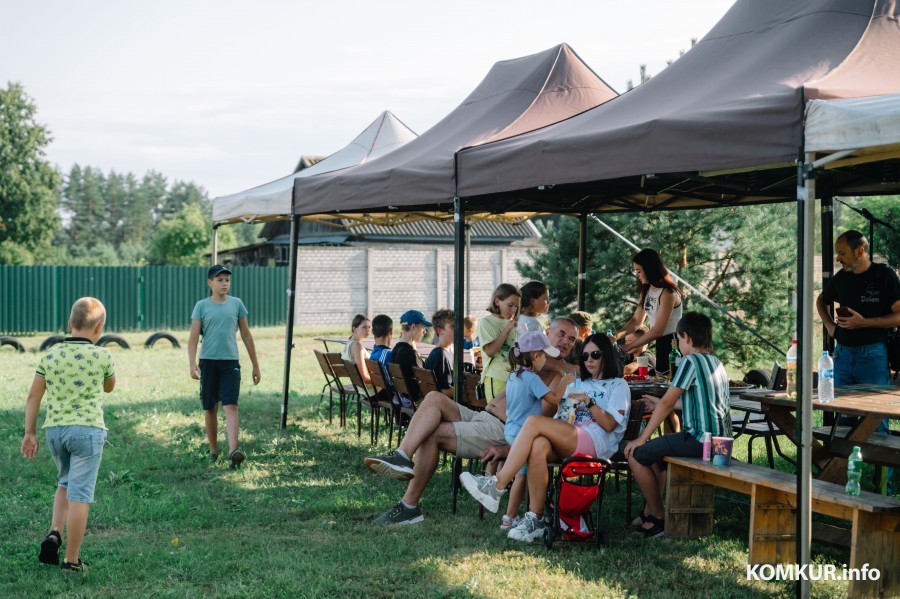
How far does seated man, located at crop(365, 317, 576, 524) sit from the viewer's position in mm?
5812

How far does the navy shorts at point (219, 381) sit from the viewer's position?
7.66m

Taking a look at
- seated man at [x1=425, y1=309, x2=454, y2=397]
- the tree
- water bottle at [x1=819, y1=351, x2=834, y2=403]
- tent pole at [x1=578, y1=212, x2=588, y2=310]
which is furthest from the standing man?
the tree

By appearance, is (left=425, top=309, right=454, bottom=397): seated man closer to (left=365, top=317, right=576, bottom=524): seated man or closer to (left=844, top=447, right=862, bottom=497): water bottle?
(left=365, top=317, right=576, bottom=524): seated man

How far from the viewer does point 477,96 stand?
8.45 m

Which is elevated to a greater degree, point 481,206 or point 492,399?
point 481,206

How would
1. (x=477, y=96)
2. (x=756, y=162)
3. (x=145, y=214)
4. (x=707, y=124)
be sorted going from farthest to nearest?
(x=145, y=214), (x=477, y=96), (x=707, y=124), (x=756, y=162)

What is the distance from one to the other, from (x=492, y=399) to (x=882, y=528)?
2821mm

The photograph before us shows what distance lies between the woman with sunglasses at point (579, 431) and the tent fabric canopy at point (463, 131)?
6.20 ft

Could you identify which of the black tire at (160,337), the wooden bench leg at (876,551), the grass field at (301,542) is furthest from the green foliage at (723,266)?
the black tire at (160,337)

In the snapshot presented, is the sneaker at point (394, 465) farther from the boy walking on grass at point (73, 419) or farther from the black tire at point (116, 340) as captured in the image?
the black tire at point (116, 340)

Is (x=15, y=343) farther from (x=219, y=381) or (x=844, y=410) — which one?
(x=844, y=410)

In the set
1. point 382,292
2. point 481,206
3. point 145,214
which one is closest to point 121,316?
point 382,292

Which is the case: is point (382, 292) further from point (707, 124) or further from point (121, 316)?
point (707, 124)

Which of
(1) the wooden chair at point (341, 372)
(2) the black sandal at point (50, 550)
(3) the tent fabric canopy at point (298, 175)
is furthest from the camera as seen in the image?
(3) the tent fabric canopy at point (298, 175)
